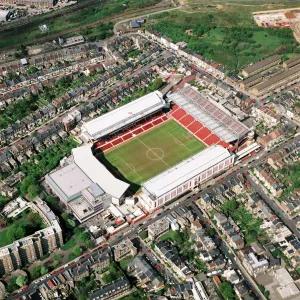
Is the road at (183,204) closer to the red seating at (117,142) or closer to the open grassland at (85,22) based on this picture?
the red seating at (117,142)

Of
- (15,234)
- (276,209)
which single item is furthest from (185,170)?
(15,234)

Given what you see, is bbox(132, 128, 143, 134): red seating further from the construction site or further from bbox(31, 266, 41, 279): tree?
the construction site

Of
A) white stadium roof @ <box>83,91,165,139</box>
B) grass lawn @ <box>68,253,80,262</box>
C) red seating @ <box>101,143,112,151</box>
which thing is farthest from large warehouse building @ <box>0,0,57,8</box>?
grass lawn @ <box>68,253,80,262</box>

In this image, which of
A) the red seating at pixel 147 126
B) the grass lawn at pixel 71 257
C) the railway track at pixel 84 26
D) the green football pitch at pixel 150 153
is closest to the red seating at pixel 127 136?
the green football pitch at pixel 150 153

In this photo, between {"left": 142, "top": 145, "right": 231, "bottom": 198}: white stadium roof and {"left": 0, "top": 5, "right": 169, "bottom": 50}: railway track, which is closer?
{"left": 142, "top": 145, "right": 231, "bottom": 198}: white stadium roof

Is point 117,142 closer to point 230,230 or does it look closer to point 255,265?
point 230,230

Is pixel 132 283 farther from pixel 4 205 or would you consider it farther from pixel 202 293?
pixel 4 205

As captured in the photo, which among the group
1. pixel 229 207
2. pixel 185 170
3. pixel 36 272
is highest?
pixel 185 170
